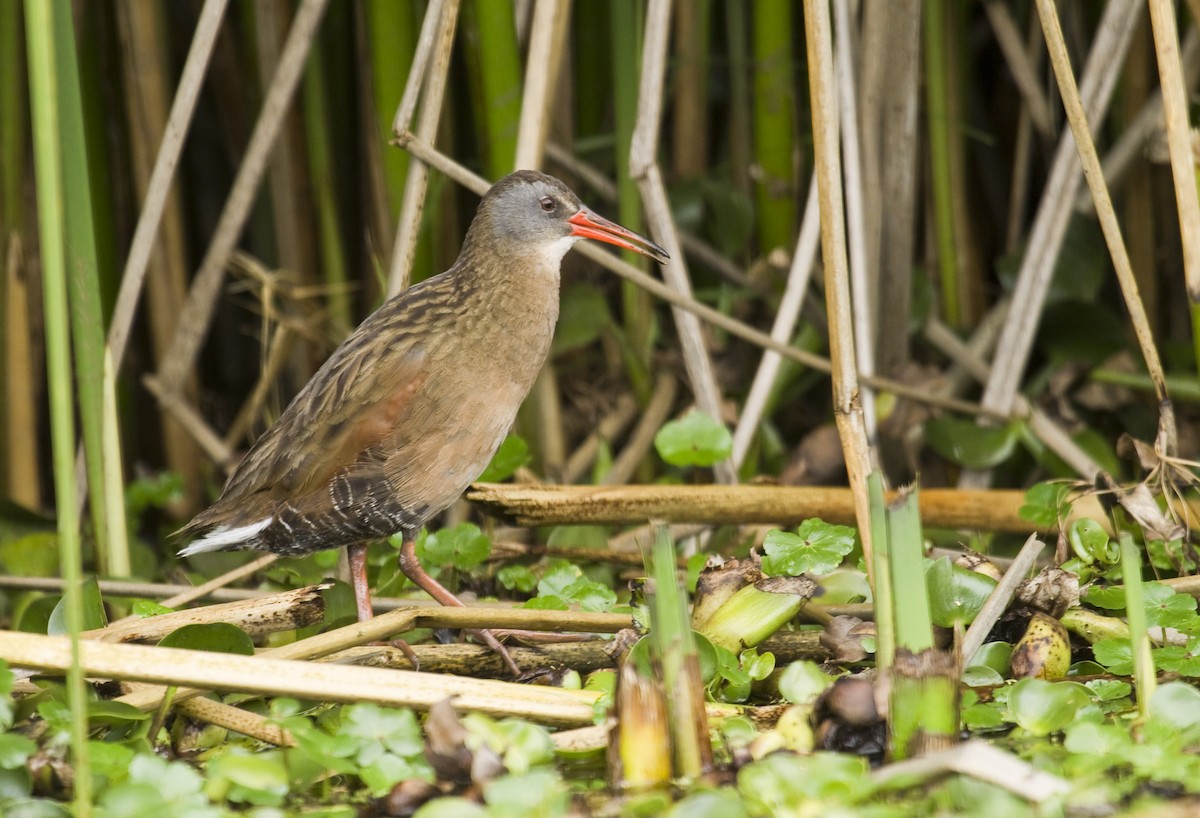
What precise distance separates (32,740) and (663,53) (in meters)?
1.85

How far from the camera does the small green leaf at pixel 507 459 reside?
2930mm

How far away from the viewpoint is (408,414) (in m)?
2.50

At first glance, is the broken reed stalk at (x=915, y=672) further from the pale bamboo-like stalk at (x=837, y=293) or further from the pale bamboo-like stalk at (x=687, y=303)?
the pale bamboo-like stalk at (x=687, y=303)

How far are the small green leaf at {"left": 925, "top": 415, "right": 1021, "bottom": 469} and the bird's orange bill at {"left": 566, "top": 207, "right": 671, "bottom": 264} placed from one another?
940 mm

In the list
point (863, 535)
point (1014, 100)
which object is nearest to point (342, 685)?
point (863, 535)

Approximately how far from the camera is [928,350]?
363cm

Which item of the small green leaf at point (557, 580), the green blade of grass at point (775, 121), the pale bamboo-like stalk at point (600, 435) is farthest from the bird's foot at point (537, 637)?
the green blade of grass at point (775, 121)

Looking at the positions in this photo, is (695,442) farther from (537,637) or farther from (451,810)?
(451,810)

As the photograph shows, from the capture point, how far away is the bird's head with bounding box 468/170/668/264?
268cm

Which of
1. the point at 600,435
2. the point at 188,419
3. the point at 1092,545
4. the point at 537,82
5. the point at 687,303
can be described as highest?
the point at 537,82

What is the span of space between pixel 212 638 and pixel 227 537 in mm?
465

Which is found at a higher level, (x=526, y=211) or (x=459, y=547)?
(x=526, y=211)

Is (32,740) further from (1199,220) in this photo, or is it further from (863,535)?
(1199,220)

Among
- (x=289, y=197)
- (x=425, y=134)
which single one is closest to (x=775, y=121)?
(x=425, y=134)
